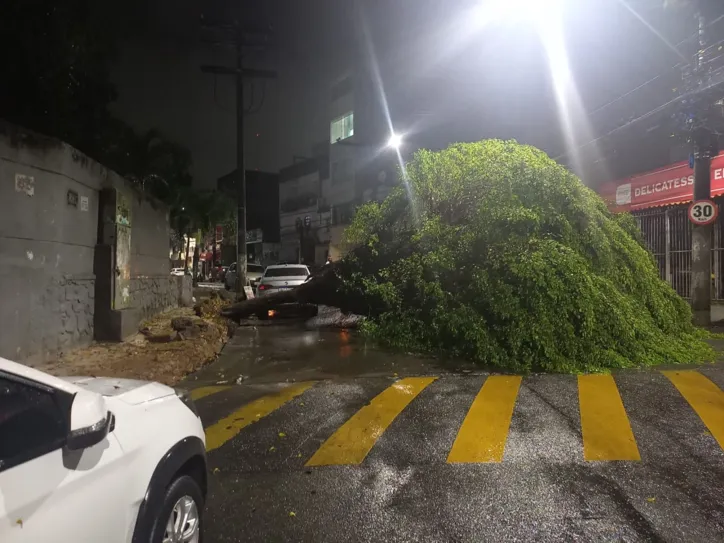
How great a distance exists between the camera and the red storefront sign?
14070mm

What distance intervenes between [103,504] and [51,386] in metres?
0.51

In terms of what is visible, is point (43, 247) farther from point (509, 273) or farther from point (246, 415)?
point (509, 273)

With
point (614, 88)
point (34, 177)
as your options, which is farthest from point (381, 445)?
point (614, 88)

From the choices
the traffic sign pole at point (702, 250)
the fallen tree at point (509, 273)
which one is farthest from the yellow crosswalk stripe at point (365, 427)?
the traffic sign pole at point (702, 250)

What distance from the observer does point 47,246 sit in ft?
25.4

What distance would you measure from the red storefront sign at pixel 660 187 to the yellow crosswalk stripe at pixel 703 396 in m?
8.95

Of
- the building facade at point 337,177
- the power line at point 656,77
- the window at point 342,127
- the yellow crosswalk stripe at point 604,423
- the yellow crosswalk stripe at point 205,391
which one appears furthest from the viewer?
the window at point 342,127

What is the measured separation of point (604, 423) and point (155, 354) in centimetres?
656

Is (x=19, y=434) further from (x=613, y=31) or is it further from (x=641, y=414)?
(x=613, y=31)

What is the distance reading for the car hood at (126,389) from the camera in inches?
105

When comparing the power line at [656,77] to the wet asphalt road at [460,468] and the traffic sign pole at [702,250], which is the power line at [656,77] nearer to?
the traffic sign pole at [702,250]

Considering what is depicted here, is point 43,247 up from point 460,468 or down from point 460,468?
up

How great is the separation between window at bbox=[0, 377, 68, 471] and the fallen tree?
21.9 feet

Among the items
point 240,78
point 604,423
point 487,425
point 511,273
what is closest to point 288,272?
point 240,78
